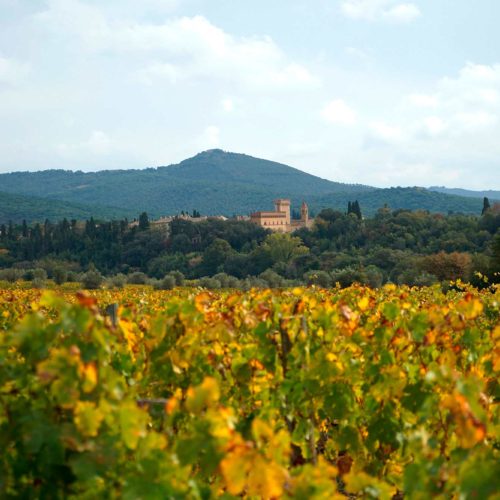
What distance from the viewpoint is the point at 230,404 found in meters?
3.74

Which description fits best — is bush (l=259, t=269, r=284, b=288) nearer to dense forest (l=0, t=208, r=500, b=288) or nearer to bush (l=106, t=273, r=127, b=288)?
dense forest (l=0, t=208, r=500, b=288)

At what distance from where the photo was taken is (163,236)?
7056 centimetres

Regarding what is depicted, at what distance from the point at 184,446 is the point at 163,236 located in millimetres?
68968

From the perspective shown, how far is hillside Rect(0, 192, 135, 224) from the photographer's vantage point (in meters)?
137

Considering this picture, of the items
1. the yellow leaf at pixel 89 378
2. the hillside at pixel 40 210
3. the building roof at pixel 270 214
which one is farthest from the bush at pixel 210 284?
the hillside at pixel 40 210

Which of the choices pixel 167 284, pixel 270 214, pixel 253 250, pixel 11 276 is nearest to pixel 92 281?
pixel 167 284

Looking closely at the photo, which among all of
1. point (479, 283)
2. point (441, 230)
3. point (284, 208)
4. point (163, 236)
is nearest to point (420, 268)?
point (479, 283)

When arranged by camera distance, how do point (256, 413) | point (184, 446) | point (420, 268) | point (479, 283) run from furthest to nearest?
point (420, 268) < point (479, 283) < point (256, 413) < point (184, 446)

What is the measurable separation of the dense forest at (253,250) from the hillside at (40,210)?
205ft

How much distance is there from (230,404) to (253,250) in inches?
2262

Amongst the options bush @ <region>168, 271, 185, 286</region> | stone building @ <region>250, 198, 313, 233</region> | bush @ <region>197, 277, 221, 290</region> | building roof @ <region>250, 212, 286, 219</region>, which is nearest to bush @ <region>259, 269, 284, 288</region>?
bush @ <region>197, 277, 221, 290</region>

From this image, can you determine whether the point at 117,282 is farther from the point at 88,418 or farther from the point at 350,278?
the point at 88,418

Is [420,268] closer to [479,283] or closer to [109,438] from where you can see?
[479,283]

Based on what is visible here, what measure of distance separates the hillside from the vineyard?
134493 millimetres
